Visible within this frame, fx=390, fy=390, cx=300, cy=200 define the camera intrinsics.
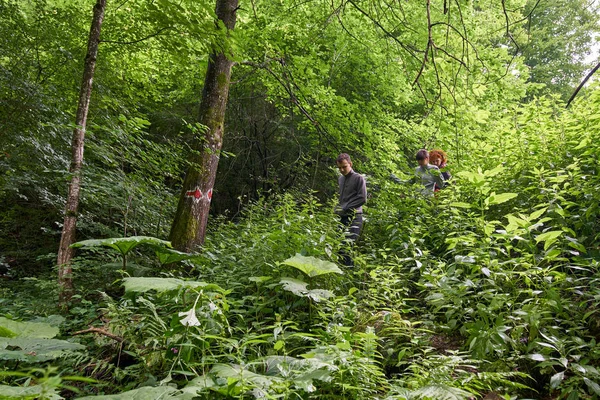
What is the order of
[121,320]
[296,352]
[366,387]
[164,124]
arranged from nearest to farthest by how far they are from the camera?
[366,387]
[121,320]
[296,352]
[164,124]

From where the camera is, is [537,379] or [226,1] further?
[226,1]

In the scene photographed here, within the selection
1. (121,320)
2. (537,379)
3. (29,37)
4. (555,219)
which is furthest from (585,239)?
(29,37)

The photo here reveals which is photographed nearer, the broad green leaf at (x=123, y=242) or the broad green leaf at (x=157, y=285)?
the broad green leaf at (x=157, y=285)

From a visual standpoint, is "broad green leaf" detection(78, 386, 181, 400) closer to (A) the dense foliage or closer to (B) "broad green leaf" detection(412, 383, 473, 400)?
(A) the dense foliage

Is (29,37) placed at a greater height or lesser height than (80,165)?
greater

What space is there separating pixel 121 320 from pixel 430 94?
937cm

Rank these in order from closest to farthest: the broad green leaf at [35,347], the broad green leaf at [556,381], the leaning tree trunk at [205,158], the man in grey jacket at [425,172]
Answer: the broad green leaf at [35,347], the broad green leaf at [556,381], the leaning tree trunk at [205,158], the man in grey jacket at [425,172]

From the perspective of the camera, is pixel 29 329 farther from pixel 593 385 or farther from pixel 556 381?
pixel 593 385

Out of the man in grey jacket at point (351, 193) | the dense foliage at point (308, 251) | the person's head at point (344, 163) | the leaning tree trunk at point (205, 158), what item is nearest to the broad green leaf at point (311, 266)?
the dense foliage at point (308, 251)

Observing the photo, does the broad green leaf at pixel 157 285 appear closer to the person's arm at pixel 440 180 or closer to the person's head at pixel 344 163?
the person's arm at pixel 440 180

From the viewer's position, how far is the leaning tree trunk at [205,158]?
5.14 metres

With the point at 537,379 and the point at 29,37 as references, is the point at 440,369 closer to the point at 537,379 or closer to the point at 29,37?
the point at 537,379

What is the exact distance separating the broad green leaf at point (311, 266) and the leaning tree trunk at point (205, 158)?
2.41m

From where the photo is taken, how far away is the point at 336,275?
365 centimetres
